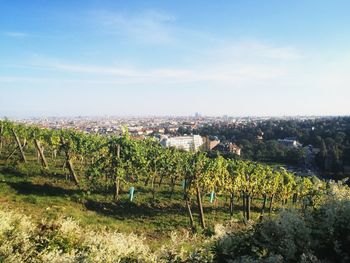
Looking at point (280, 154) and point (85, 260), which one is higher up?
point (85, 260)

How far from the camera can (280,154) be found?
109m

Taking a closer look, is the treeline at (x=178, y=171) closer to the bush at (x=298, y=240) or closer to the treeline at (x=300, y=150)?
the bush at (x=298, y=240)

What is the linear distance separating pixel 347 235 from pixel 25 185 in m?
26.2

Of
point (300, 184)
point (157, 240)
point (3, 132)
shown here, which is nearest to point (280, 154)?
point (300, 184)

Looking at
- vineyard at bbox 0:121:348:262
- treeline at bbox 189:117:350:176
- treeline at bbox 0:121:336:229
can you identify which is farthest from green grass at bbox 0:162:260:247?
treeline at bbox 189:117:350:176

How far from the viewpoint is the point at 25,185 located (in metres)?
28.8

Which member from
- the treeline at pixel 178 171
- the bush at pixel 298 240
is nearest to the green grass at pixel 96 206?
the treeline at pixel 178 171

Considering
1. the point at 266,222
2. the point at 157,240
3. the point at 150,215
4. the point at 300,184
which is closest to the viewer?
the point at 266,222

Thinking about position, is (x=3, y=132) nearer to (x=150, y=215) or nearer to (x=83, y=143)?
(x=83, y=143)

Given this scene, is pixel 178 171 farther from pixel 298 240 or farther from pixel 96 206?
pixel 298 240

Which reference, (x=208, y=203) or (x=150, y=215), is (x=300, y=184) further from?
(x=150, y=215)

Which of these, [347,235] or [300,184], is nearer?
[347,235]

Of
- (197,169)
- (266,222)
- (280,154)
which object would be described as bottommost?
(280,154)

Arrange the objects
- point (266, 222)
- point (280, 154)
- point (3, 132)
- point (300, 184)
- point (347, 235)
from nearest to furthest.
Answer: point (347, 235) < point (266, 222) < point (300, 184) < point (3, 132) < point (280, 154)
